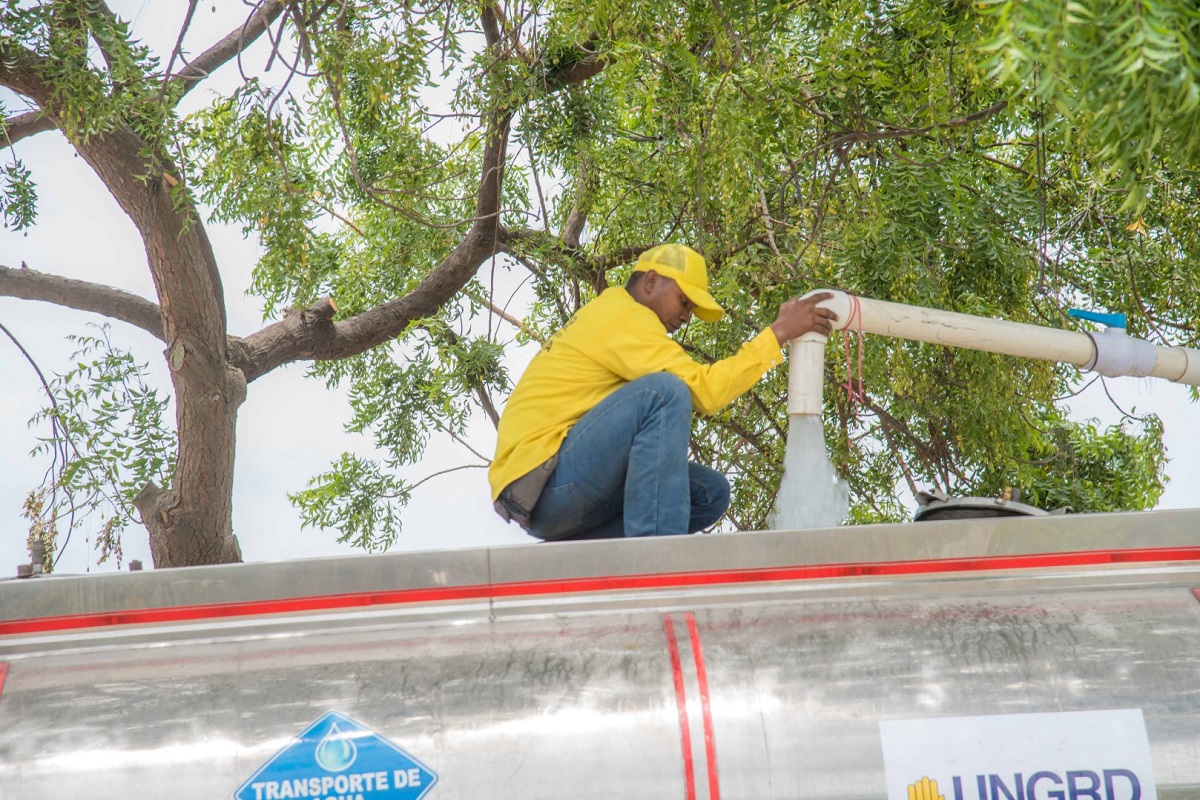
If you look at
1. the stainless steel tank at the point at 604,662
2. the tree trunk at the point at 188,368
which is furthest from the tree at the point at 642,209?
the stainless steel tank at the point at 604,662

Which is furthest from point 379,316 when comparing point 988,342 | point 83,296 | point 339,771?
point 339,771

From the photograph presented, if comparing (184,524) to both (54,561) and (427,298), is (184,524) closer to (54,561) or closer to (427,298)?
(54,561)

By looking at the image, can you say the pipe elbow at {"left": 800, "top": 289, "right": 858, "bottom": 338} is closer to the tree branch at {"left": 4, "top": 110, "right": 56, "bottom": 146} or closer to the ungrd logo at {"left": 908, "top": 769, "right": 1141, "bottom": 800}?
the ungrd logo at {"left": 908, "top": 769, "right": 1141, "bottom": 800}

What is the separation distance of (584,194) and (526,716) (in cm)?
548

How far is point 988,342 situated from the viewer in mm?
3711

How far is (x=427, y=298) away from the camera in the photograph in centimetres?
781

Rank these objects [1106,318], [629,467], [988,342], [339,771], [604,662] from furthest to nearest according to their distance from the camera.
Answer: [1106,318] < [988,342] < [629,467] < [604,662] < [339,771]

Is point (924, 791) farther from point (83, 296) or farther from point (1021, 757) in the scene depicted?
point (83, 296)

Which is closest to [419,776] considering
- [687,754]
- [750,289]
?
[687,754]

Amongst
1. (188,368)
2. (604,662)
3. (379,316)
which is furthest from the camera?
(379,316)

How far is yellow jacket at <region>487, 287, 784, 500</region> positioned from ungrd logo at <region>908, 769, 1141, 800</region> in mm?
1426

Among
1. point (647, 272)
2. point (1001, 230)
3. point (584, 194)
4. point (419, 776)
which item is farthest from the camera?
point (584, 194)

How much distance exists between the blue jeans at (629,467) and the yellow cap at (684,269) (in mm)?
502

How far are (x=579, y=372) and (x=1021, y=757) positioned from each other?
5.99ft
